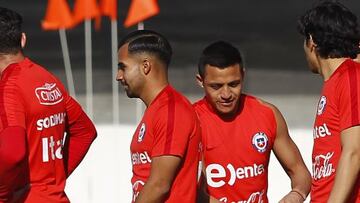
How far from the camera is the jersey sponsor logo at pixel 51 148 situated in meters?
4.38

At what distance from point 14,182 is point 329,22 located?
1409 mm

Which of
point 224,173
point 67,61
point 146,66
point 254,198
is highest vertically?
point 146,66

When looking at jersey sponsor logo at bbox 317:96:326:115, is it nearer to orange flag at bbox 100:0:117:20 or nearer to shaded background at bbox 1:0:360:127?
shaded background at bbox 1:0:360:127

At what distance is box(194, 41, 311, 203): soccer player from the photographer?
15.5ft

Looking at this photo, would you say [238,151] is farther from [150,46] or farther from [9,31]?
[9,31]

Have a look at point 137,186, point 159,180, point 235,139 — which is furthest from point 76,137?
point 159,180

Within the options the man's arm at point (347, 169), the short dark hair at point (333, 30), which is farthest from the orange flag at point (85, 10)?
the man's arm at point (347, 169)

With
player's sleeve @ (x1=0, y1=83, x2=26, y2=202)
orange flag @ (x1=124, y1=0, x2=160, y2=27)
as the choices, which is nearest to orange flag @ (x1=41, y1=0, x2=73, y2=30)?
orange flag @ (x1=124, y1=0, x2=160, y2=27)

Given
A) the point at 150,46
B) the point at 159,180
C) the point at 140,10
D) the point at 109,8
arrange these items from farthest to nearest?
the point at 109,8 → the point at 140,10 → the point at 150,46 → the point at 159,180

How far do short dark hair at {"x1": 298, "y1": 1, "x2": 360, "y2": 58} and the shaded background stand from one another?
11.6ft

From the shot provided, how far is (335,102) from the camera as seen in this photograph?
4.07 metres

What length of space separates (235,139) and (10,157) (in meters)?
1.21

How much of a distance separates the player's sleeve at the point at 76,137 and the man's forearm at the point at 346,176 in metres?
1.32

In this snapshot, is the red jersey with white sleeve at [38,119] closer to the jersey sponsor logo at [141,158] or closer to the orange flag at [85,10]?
the jersey sponsor logo at [141,158]
